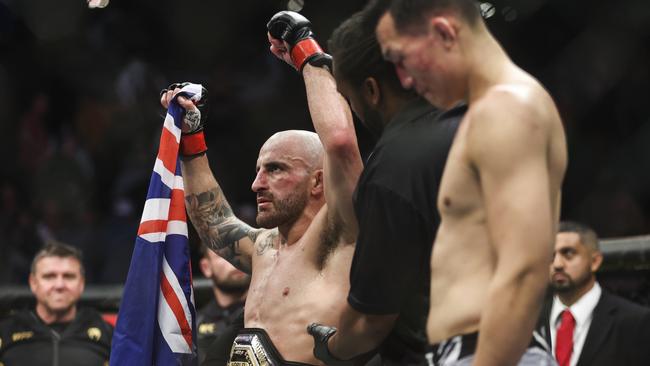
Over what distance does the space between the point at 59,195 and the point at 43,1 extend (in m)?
1.10

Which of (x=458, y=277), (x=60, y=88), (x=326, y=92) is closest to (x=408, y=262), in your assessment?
(x=458, y=277)

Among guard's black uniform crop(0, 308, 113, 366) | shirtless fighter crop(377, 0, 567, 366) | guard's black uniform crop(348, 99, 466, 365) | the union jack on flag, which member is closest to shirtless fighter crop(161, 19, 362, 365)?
the union jack on flag

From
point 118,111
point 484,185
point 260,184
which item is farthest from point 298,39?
point 118,111

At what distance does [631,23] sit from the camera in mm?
4449

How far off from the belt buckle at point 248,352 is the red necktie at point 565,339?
190 cm

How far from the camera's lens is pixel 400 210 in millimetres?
1947

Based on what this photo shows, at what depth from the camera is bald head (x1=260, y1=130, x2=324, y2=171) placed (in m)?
2.98

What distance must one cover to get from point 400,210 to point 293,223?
1.03 meters

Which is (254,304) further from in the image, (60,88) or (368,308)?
(60,88)

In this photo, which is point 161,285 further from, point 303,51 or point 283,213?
point 303,51

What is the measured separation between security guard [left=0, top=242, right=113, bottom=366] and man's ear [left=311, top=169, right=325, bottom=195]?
6.63ft

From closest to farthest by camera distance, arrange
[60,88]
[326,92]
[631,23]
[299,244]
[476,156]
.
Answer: [476,156] < [326,92] < [299,244] < [631,23] < [60,88]

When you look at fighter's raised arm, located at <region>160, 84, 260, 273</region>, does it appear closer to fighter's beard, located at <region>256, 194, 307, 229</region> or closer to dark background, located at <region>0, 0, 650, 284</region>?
fighter's beard, located at <region>256, 194, 307, 229</region>

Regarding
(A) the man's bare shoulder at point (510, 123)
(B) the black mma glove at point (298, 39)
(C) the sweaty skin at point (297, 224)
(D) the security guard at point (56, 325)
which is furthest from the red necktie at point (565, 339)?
(A) the man's bare shoulder at point (510, 123)
